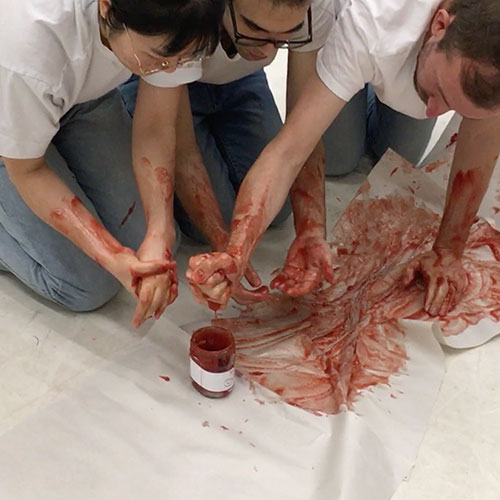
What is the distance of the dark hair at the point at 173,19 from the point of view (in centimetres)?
90

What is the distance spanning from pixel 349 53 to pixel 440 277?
0.53 metres

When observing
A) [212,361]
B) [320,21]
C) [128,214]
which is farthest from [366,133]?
[212,361]

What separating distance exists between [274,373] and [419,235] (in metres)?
0.56

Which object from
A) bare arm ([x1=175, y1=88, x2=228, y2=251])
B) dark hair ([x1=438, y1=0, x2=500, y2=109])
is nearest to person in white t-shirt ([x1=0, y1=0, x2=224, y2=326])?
bare arm ([x1=175, y1=88, x2=228, y2=251])

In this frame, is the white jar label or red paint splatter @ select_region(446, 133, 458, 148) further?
red paint splatter @ select_region(446, 133, 458, 148)

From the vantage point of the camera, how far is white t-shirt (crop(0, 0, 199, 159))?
3.39 ft

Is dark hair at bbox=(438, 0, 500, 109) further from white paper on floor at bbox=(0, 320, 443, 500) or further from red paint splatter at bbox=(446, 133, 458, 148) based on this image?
red paint splatter at bbox=(446, 133, 458, 148)

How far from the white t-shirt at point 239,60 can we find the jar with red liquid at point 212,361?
48 cm

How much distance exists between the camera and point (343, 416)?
3.95 ft

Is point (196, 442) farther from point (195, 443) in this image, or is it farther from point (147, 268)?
point (147, 268)

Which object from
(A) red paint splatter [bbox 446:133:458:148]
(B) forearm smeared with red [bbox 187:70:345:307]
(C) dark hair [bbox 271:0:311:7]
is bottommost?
(A) red paint splatter [bbox 446:133:458:148]

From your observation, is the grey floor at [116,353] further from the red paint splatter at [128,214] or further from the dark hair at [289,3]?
the dark hair at [289,3]

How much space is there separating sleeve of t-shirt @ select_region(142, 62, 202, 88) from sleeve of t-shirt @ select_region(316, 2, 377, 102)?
0.23 metres

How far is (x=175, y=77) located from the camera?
4.09 ft
